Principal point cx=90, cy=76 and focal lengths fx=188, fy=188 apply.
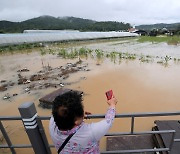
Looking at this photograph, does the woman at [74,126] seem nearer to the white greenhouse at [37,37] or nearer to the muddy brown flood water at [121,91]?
the muddy brown flood water at [121,91]

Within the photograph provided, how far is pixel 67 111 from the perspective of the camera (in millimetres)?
1255

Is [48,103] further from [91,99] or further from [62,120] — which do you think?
[62,120]

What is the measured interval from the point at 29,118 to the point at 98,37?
2883cm

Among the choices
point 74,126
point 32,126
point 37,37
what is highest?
point 74,126

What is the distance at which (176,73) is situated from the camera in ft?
27.9

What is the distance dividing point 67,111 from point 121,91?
547 cm

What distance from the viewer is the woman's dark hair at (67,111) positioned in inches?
49.6

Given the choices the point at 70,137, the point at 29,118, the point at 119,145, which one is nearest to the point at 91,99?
the point at 119,145

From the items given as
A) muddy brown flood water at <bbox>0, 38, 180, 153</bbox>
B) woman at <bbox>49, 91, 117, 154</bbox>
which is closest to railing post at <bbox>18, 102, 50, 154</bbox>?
woman at <bbox>49, 91, 117, 154</bbox>

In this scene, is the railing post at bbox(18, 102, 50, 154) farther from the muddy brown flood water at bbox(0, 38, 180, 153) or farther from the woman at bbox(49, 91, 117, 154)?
the muddy brown flood water at bbox(0, 38, 180, 153)

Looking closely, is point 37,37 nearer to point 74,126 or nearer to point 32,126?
point 32,126

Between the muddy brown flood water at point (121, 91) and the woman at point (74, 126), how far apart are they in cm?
273

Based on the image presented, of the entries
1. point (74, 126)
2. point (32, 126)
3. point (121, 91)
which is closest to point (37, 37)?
point (121, 91)

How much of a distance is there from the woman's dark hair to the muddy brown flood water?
2.87 m
